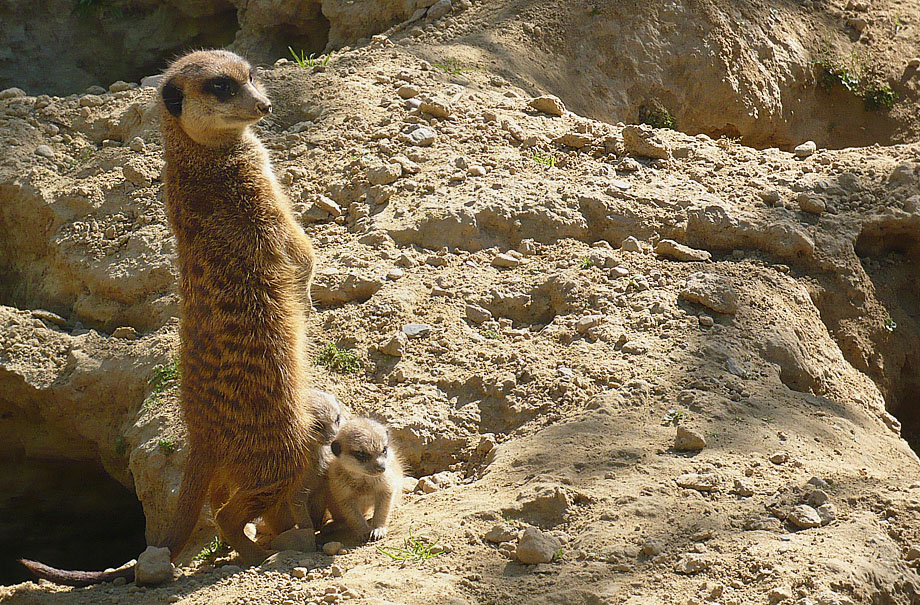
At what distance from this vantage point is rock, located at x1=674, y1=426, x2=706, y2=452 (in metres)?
3.20

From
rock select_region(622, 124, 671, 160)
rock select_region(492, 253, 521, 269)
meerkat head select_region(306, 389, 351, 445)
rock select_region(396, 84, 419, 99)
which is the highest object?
rock select_region(622, 124, 671, 160)

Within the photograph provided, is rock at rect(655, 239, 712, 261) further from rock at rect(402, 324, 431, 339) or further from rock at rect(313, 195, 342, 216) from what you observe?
rock at rect(313, 195, 342, 216)

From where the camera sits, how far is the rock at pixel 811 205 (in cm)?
443

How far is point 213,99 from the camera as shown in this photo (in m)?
3.45

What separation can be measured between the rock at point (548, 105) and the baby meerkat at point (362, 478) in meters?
2.33

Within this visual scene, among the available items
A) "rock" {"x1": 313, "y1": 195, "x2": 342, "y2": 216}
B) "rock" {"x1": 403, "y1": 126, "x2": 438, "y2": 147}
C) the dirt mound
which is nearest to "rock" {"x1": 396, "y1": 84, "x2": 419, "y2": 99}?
the dirt mound

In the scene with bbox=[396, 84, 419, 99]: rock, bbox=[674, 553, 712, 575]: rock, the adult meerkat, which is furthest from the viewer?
bbox=[396, 84, 419, 99]: rock

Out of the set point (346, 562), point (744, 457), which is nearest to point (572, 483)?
point (744, 457)

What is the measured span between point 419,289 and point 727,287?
1.31 metres

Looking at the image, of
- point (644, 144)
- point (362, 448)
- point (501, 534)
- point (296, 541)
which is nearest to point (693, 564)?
point (501, 534)

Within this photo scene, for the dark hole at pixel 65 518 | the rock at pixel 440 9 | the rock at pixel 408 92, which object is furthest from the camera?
the rock at pixel 440 9

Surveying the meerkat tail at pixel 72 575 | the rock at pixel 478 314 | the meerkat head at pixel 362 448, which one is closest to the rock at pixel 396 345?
the rock at pixel 478 314

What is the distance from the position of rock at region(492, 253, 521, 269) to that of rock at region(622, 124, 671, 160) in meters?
0.96

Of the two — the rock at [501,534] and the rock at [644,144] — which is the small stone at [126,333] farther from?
Answer: the rock at [644,144]
